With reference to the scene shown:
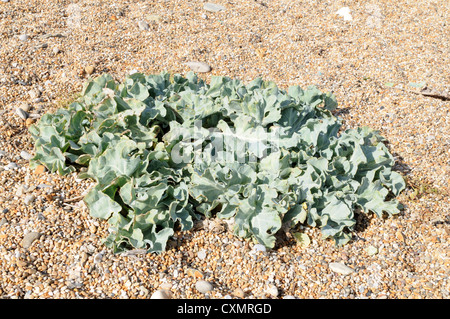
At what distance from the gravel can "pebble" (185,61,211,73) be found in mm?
73

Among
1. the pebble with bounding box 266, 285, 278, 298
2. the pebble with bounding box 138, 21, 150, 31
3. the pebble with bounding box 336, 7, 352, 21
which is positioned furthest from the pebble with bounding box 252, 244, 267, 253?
the pebble with bounding box 336, 7, 352, 21

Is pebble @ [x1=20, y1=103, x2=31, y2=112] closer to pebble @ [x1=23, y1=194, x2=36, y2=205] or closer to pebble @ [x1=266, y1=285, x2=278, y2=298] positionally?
pebble @ [x1=23, y1=194, x2=36, y2=205]

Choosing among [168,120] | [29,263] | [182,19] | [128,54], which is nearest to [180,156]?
[168,120]

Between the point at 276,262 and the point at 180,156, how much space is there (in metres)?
0.81

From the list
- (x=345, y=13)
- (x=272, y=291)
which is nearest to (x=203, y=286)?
(x=272, y=291)

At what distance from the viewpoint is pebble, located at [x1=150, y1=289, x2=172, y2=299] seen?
1.97 meters

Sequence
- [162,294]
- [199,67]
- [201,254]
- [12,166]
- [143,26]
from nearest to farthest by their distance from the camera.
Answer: [162,294] < [201,254] < [12,166] < [199,67] < [143,26]

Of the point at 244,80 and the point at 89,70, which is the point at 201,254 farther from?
the point at 89,70

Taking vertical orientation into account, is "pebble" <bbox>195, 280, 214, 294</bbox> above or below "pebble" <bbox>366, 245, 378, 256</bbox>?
above

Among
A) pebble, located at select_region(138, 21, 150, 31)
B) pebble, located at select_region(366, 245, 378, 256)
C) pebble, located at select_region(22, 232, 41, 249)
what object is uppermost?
pebble, located at select_region(138, 21, 150, 31)

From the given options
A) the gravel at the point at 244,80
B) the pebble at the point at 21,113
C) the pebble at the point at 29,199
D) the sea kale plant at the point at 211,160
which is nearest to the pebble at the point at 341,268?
the gravel at the point at 244,80

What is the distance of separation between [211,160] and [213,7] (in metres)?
2.49

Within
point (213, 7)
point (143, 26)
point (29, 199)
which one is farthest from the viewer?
point (213, 7)

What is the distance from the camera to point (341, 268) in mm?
2184
